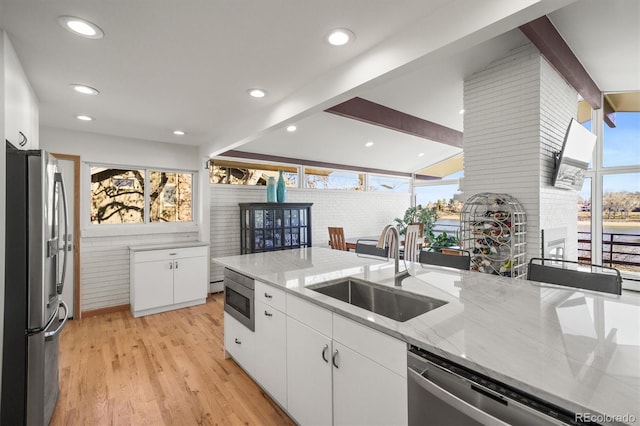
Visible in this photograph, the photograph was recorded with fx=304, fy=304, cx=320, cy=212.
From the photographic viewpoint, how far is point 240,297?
2.39 meters

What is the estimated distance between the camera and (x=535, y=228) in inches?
105

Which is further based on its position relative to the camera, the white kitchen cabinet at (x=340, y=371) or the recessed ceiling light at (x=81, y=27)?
the recessed ceiling light at (x=81, y=27)

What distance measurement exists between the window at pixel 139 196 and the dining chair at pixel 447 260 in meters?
3.68

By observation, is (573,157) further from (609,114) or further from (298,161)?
(298,161)

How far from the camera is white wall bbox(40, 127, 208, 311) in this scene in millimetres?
3752

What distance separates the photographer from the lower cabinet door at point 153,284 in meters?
3.80

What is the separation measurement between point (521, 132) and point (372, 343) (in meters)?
2.54

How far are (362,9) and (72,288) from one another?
4450 millimetres

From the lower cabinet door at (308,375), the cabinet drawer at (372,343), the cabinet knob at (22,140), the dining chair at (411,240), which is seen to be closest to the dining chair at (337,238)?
the dining chair at (411,240)

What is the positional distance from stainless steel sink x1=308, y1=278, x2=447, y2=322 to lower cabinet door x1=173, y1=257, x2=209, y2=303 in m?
2.89

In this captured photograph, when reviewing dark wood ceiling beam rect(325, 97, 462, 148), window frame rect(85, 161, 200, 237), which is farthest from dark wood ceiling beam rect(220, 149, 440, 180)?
dark wood ceiling beam rect(325, 97, 462, 148)

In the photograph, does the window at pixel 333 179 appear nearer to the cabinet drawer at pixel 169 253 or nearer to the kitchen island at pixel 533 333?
the cabinet drawer at pixel 169 253

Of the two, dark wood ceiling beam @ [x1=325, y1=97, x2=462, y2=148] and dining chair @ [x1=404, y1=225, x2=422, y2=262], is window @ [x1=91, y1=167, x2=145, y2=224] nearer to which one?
dark wood ceiling beam @ [x1=325, y1=97, x2=462, y2=148]

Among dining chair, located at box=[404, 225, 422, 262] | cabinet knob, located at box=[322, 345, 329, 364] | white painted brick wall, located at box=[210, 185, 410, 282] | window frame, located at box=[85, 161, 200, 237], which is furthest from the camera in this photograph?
white painted brick wall, located at box=[210, 185, 410, 282]
